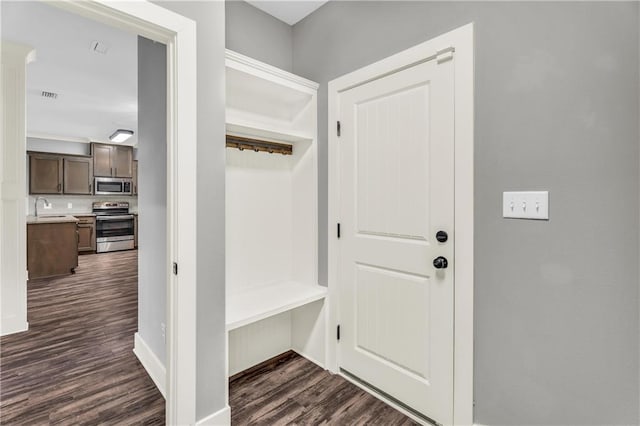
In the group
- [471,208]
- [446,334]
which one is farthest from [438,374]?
[471,208]

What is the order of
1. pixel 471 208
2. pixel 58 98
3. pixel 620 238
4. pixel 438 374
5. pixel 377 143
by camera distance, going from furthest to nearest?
pixel 58 98
pixel 377 143
pixel 438 374
pixel 471 208
pixel 620 238

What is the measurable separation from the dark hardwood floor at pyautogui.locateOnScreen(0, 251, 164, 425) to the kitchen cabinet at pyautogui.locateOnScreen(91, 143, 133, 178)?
3847mm

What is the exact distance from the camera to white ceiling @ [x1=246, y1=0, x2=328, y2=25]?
220 cm

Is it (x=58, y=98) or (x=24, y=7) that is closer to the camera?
(x=24, y=7)

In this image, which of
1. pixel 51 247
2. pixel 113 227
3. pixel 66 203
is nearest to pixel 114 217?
pixel 113 227

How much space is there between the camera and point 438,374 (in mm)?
1645

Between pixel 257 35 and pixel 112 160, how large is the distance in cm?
670

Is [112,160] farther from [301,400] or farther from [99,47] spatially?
[301,400]

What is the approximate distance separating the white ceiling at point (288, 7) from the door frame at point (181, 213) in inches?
36.8

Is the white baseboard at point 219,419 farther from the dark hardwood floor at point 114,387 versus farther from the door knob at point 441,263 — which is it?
the door knob at point 441,263

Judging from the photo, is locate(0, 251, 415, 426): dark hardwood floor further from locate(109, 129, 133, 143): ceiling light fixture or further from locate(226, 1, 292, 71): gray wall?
locate(109, 129, 133, 143): ceiling light fixture

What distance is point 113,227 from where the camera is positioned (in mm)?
7043

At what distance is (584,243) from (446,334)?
743 millimetres

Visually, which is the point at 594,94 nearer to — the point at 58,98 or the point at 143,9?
the point at 143,9
